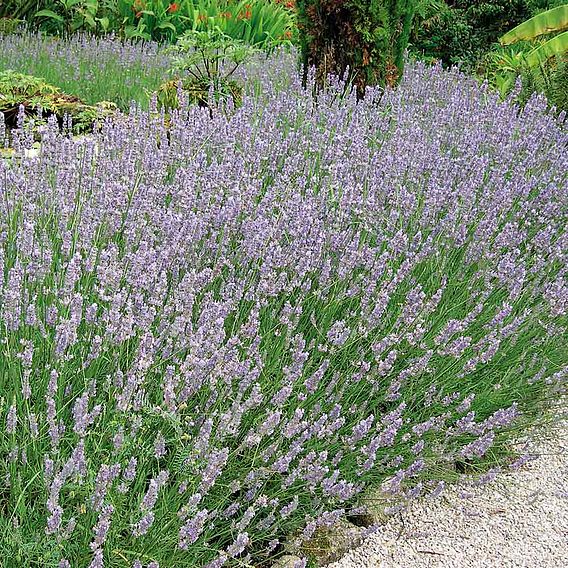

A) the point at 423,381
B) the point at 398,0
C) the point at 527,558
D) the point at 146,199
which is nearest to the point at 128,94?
the point at 398,0

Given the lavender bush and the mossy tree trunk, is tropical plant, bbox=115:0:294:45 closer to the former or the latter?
the mossy tree trunk

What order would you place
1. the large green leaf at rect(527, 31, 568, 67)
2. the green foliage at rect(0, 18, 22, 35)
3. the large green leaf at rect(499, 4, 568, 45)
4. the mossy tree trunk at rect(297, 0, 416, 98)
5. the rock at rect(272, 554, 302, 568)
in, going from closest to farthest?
the rock at rect(272, 554, 302, 568) → the mossy tree trunk at rect(297, 0, 416, 98) → the large green leaf at rect(527, 31, 568, 67) → the large green leaf at rect(499, 4, 568, 45) → the green foliage at rect(0, 18, 22, 35)

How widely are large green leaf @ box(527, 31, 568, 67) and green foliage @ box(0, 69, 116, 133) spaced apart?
441cm

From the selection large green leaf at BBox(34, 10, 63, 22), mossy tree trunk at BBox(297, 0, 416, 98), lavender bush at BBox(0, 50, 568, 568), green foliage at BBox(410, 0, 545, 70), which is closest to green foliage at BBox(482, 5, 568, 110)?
mossy tree trunk at BBox(297, 0, 416, 98)

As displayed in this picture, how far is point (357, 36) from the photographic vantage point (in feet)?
19.2

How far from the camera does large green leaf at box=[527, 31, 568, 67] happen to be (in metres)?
7.47

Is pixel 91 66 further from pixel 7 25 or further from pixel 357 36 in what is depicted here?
pixel 357 36

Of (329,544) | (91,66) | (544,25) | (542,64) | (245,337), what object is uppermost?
(544,25)

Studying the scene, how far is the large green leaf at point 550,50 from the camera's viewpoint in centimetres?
747

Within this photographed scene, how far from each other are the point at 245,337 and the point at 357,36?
4.29 m

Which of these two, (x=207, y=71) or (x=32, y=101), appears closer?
(x=32, y=101)

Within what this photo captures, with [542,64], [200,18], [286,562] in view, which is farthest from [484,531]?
[200,18]

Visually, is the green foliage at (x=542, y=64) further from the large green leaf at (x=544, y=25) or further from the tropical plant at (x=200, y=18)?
the tropical plant at (x=200, y=18)

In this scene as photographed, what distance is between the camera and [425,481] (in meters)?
2.67
